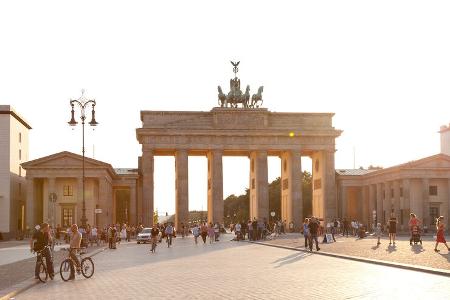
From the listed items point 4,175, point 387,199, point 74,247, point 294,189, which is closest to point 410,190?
point 387,199

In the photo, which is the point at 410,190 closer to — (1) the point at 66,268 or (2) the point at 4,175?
(2) the point at 4,175

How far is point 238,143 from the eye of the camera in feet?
324

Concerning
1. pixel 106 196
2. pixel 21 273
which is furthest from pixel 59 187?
pixel 21 273

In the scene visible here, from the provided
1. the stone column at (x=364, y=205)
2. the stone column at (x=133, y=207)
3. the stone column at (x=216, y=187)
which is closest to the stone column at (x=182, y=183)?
the stone column at (x=216, y=187)

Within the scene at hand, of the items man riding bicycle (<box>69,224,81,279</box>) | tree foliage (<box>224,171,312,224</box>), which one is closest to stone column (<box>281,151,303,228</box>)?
tree foliage (<box>224,171,312,224</box>)

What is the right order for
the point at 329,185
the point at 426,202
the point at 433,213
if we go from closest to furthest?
the point at 426,202, the point at 433,213, the point at 329,185

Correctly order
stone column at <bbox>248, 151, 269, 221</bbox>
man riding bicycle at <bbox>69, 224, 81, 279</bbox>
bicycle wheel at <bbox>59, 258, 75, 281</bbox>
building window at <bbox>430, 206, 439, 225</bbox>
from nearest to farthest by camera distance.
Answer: bicycle wheel at <bbox>59, 258, 75, 281</bbox> < man riding bicycle at <bbox>69, 224, 81, 279</bbox> < building window at <bbox>430, 206, 439, 225</bbox> < stone column at <bbox>248, 151, 269, 221</bbox>

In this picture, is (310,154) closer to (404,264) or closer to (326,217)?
(326,217)

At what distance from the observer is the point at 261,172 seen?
9894cm

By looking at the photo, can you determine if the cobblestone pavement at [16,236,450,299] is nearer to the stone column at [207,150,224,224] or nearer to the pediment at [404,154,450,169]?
the pediment at [404,154,450,169]

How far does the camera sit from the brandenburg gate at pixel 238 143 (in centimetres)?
9769

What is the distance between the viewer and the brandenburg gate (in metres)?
97.7

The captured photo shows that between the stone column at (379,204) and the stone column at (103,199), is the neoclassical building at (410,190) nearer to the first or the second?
the stone column at (379,204)

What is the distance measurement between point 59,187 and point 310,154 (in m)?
34.3
